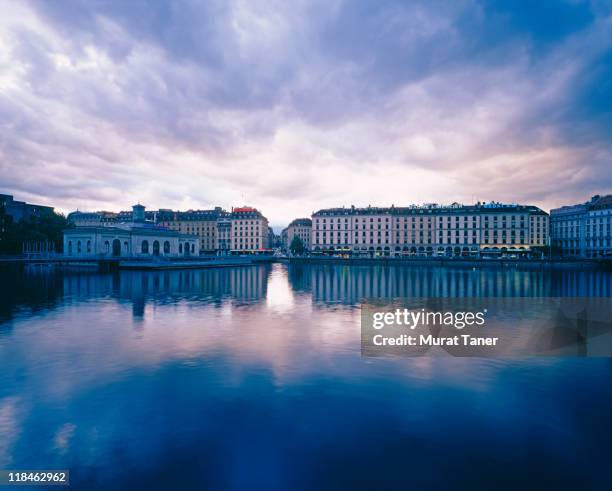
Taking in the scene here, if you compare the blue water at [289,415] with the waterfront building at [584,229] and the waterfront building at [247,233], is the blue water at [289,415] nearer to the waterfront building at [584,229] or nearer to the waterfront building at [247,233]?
the waterfront building at [584,229]

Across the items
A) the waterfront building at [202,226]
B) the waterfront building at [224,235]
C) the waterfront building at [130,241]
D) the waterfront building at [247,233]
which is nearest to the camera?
the waterfront building at [130,241]

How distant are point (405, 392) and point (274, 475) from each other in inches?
259

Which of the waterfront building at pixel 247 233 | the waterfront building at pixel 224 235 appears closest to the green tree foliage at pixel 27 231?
the waterfront building at pixel 224 235

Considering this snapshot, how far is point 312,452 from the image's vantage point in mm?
10180

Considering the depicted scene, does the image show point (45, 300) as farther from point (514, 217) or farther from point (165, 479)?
point (514, 217)

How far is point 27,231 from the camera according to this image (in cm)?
10125

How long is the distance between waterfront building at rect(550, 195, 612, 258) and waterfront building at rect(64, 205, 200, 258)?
136 m

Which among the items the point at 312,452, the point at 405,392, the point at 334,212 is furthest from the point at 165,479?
the point at 334,212

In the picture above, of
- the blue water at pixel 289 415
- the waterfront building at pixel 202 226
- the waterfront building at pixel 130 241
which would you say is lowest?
the blue water at pixel 289 415

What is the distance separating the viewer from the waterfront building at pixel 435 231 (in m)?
136

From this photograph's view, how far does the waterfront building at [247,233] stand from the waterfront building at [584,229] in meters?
119

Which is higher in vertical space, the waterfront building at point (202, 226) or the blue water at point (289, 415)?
the waterfront building at point (202, 226)

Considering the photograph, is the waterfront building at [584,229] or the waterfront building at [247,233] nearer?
the waterfront building at [584,229]

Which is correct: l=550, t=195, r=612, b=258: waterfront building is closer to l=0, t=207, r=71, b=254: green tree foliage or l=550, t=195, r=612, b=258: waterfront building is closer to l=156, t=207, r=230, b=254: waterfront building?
l=156, t=207, r=230, b=254: waterfront building
